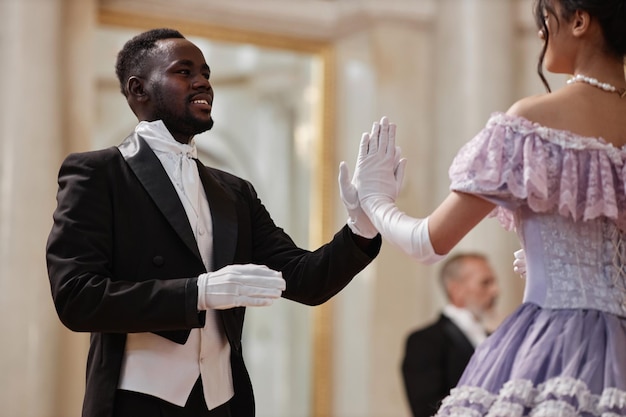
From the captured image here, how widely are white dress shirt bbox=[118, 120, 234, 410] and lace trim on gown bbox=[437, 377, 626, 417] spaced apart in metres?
0.70

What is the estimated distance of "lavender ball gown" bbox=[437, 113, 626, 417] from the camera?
2.78m

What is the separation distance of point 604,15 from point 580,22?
0.22 feet

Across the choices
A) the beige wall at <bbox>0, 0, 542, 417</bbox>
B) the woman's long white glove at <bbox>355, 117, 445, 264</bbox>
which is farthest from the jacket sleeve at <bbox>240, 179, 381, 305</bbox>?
the beige wall at <bbox>0, 0, 542, 417</bbox>

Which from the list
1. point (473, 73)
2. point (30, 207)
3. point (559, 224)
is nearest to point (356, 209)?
point (559, 224)

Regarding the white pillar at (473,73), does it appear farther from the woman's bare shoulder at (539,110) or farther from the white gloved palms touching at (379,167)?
the woman's bare shoulder at (539,110)

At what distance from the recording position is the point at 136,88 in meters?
3.32

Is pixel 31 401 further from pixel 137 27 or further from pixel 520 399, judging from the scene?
pixel 520 399

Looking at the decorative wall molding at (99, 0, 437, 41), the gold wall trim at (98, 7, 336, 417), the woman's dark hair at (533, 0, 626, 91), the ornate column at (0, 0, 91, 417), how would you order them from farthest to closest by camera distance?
the gold wall trim at (98, 7, 336, 417) < the decorative wall molding at (99, 0, 437, 41) < the ornate column at (0, 0, 91, 417) < the woman's dark hair at (533, 0, 626, 91)

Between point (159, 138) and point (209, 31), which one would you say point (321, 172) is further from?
point (159, 138)

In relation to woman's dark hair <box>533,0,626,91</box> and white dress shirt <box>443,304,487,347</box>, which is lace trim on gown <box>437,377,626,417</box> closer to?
woman's dark hair <box>533,0,626,91</box>

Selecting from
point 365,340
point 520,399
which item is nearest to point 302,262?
point 520,399

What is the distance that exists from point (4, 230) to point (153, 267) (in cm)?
349

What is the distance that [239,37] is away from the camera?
25.5ft

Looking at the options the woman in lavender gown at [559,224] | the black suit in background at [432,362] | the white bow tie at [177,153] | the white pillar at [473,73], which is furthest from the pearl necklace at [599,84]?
the white pillar at [473,73]
